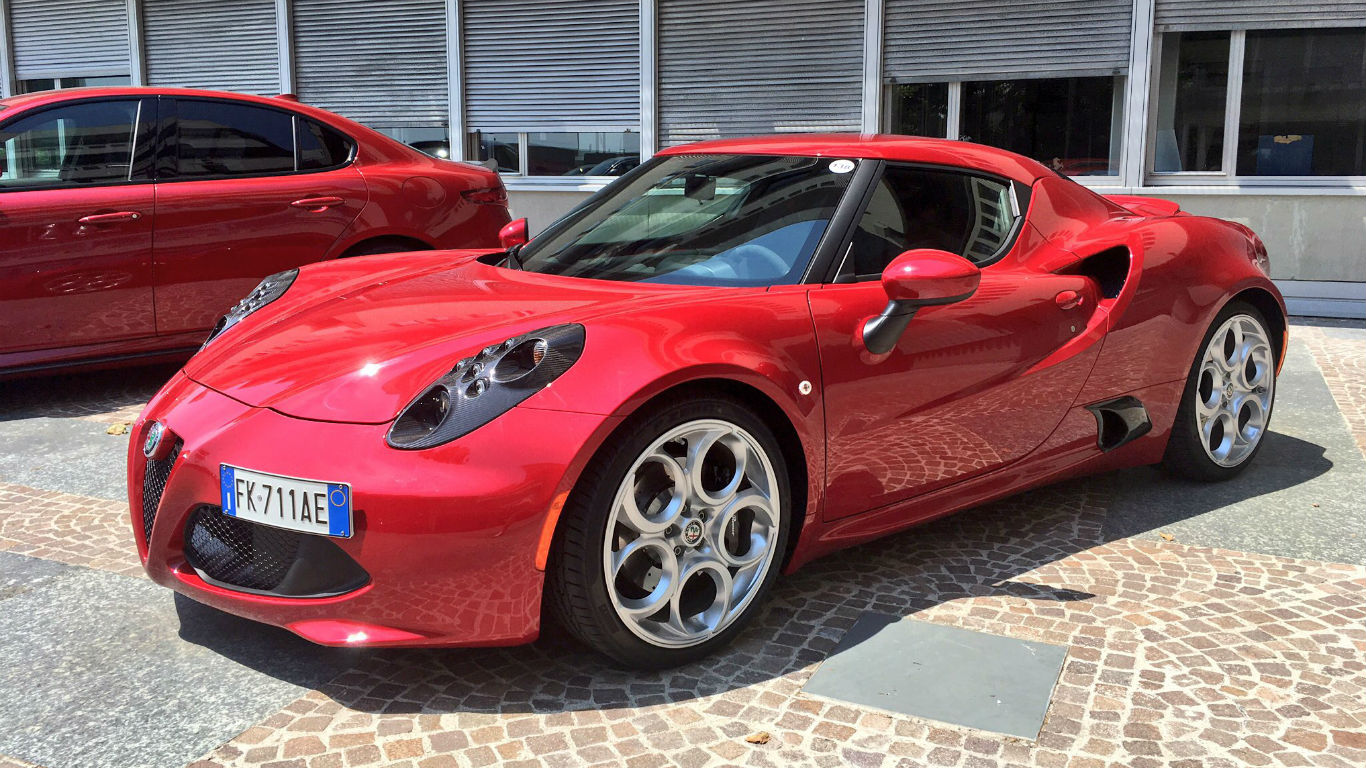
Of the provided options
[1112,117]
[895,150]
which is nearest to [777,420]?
[895,150]

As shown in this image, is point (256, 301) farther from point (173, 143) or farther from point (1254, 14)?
point (1254, 14)

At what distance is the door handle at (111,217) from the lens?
5.45 meters

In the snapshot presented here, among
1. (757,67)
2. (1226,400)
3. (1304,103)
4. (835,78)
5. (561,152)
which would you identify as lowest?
(1226,400)

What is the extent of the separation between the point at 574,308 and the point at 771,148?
1143 mm

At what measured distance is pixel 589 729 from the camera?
2.55 meters

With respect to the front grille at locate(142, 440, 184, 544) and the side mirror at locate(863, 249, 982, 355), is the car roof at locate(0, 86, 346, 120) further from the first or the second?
the side mirror at locate(863, 249, 982, 355)

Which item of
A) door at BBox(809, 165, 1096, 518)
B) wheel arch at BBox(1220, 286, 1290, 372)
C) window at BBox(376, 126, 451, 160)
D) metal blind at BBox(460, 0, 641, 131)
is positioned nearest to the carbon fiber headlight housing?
door at BBox(809, 165, 1096, 518)

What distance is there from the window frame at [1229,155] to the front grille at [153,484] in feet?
27.8

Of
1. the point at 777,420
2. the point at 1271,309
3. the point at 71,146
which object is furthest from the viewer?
the point at 71,146

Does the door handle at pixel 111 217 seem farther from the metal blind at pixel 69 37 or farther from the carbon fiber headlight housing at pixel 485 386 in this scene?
the metal blind at pixel 69 37

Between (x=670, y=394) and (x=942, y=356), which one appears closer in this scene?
(x=670, y=394)

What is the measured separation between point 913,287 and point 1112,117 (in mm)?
7392

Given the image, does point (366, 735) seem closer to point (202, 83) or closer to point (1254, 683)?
point (1254, 683)

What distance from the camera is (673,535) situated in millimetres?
2771
